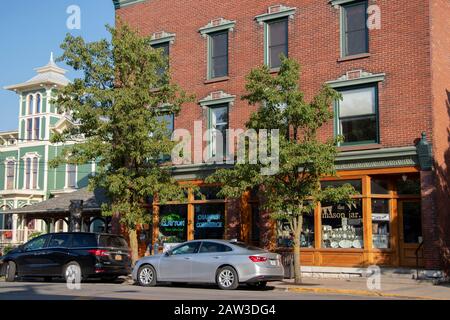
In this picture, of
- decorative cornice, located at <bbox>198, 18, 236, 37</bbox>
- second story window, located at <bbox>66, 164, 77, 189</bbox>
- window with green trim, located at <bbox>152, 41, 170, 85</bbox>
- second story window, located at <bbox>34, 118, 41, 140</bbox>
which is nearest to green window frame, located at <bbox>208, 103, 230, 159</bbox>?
window with green trim, located at <bbox>152, 41, 170, 85</bbox>

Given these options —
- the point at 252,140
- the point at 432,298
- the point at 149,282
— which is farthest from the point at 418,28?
the point at 149,282

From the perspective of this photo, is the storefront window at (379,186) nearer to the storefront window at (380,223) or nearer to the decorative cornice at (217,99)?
the storefront window at (380,223)

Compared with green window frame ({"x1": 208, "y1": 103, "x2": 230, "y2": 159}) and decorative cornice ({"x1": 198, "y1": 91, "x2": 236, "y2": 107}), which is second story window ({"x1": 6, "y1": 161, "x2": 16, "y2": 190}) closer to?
decorative cornice ({"x1": 198, "y1": 91, "x2": 236, "y2": 107})

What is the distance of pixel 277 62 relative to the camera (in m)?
24.8

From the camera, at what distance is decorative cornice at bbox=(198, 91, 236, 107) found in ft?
83.7

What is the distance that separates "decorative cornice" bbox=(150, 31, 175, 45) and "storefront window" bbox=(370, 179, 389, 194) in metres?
11.2

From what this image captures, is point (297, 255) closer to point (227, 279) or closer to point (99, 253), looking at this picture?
point (227, 279)

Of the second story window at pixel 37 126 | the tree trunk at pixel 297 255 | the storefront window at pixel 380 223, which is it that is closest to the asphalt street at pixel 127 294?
the tree trunk at pixel 297 255

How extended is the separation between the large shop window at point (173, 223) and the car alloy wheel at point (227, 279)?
8758 mm

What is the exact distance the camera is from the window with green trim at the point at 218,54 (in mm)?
26281

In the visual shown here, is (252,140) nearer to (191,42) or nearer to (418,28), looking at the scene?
(418,28)

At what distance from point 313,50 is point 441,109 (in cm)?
523

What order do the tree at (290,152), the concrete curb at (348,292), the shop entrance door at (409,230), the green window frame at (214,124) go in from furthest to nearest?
the green window frame at (214,124) < the shop entrance door at (409,230) < the tree at (290,152) < the concrete curb at (348,292)
